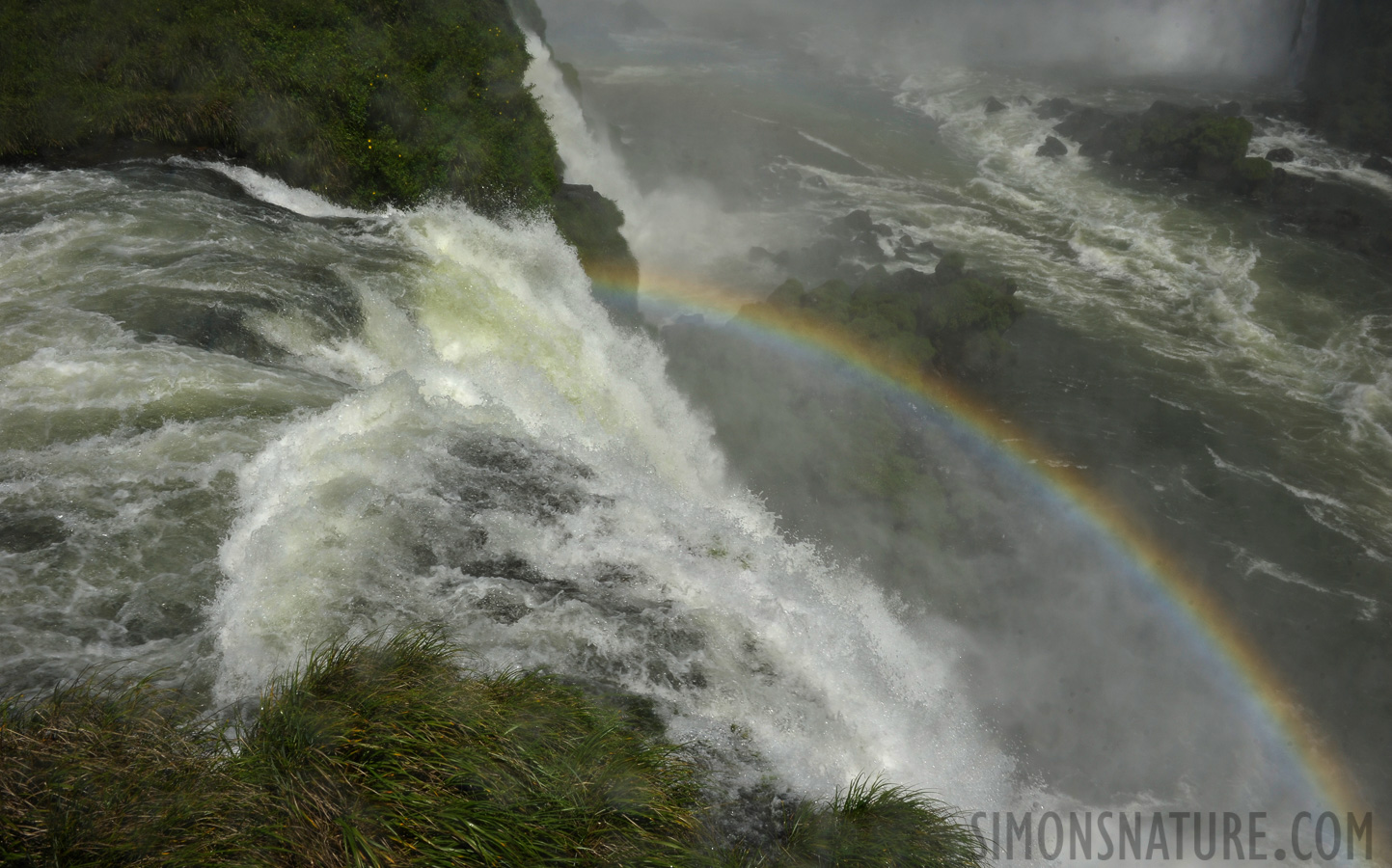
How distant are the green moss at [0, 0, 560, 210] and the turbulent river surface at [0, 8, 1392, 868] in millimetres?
807

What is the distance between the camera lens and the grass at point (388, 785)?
377 centimetres

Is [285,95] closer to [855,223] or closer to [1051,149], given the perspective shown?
[855,223]

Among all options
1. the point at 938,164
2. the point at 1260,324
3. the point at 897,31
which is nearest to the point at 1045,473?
the point at 1260,324

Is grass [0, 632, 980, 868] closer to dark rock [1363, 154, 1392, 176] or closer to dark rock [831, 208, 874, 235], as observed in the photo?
dark rock [831, 208, 874, 235]

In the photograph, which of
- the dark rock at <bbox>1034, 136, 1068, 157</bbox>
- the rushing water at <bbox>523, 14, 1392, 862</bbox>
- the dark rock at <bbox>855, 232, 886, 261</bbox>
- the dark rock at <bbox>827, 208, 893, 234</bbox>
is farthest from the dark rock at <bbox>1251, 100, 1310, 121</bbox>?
the dark rock at <bbox>855, 232, 886, 261</bbox>

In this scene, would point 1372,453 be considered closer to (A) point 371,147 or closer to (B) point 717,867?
(B) point 717,867

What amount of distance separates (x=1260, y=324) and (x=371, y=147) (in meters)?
19.6

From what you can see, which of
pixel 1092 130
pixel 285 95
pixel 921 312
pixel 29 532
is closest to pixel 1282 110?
pixel 1092 130

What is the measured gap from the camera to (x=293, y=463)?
6980mm

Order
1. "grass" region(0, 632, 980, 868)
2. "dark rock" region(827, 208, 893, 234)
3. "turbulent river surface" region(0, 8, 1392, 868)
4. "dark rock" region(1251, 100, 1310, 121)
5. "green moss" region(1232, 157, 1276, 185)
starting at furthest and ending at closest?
"dark rock" region(1251, 100, 1310, 121) → "green moss" region(1232, 157, 1276, 185) → "dark rock" region(827, 208, 893, 234) → "turbulent river surface" region(0, 8, 1392, 868) → "grass" region(0, 632, 980, 868)

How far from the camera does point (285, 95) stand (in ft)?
41.0

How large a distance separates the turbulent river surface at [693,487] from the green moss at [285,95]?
2.65 feet

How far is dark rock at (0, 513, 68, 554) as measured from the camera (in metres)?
5.82

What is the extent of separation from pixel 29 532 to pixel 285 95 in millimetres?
9196
